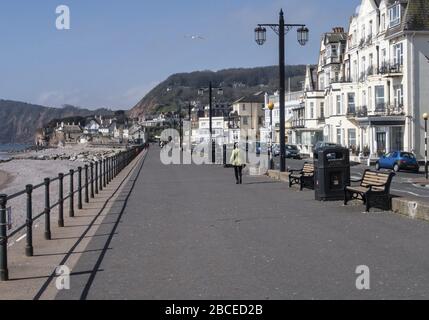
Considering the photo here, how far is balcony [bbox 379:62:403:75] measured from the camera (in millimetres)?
50250

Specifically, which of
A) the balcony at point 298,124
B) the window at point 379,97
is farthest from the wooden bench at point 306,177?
the balcony at point 298,124

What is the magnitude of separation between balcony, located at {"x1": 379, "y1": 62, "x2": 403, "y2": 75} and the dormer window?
2975 mm

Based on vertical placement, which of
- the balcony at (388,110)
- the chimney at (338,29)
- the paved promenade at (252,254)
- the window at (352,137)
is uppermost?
the chimney at (338,29)

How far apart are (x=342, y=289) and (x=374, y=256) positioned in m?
2.12

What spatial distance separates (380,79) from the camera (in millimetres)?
53219

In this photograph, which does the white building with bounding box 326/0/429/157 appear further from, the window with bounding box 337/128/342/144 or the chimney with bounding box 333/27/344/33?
the chimney with bounding box 333/27/344/33

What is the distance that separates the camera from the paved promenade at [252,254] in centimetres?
766

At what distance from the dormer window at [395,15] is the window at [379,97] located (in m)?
4.82

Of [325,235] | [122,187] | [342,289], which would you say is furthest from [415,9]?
[342,289]

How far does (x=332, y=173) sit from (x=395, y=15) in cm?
3790

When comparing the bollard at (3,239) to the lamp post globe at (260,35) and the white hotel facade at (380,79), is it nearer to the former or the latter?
the lamp post globe at (260,35)

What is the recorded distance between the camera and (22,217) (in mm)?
20984

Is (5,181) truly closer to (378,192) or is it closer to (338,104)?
(338,104)

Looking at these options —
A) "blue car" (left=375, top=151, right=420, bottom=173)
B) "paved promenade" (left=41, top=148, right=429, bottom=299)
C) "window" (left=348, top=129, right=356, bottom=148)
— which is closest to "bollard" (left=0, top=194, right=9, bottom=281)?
"paved promenade" (left=41, top=148, right=429, bottom=299)
